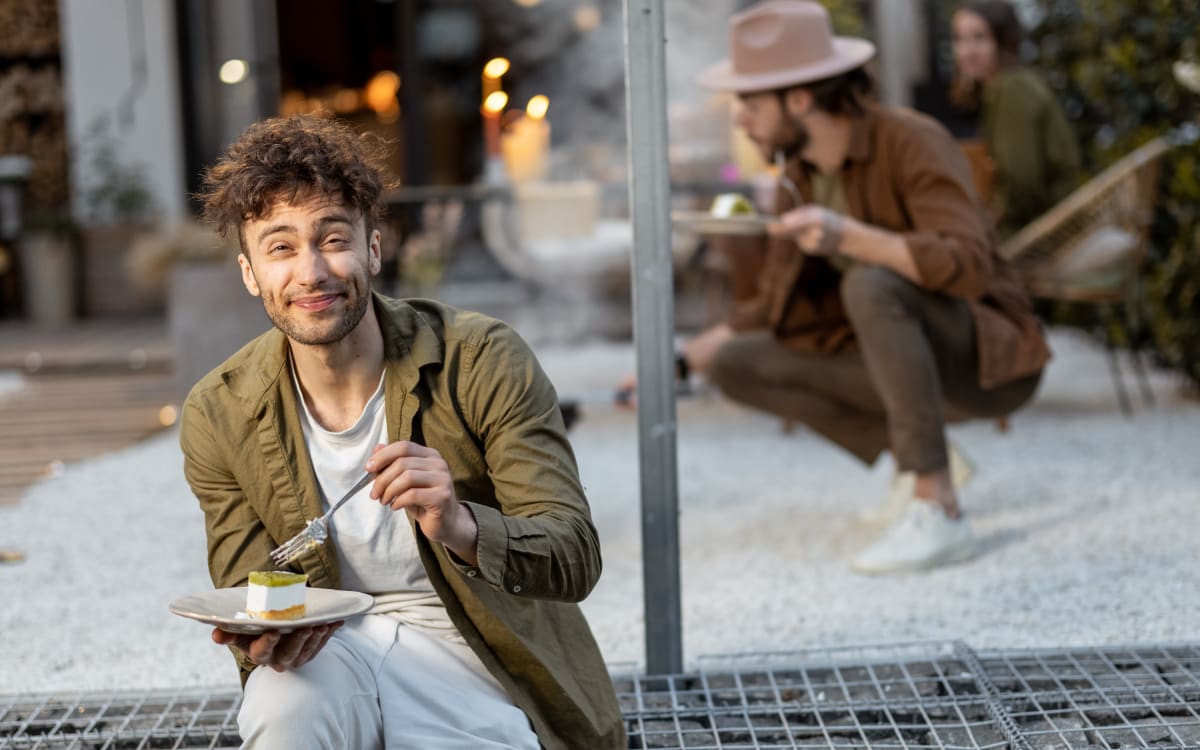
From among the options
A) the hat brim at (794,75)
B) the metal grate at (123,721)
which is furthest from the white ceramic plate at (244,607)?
the hat brim at (794,75)

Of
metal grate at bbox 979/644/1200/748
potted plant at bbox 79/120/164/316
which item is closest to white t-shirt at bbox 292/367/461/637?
metal grate at bbox 979/644/1200/748

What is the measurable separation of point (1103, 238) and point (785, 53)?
2030 mm

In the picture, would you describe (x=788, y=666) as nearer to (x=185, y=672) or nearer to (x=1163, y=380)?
(x=185, y=672)

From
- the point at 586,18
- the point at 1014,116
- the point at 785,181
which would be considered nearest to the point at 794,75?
the point at 785,181

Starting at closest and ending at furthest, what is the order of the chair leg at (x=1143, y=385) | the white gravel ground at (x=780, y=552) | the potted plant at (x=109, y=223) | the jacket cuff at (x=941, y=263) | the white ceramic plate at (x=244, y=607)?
the white ceramic plate at (x=244, y=607) < the white gravel ground at (x=780, y=552) < the jacket cuff at (x=941, y=263) < the chair leg at (x=1143, y=385) < the potted plant at (x=109, y=223)

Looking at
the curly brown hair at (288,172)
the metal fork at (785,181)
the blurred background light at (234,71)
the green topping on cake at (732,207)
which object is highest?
the blurred background light at (234,71)

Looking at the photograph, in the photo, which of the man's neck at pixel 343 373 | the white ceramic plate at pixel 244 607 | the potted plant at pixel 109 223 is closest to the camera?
the white ceramic plate at pixel 244 607

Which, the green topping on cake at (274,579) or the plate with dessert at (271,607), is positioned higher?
the green topping on cake at (274,579)

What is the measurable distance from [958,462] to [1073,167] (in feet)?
8.14

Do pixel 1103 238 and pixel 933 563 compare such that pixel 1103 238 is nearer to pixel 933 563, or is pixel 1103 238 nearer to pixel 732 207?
pixel 732 207

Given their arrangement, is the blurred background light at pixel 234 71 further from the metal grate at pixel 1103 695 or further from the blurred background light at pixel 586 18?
the metal grate at pixel 1103 695

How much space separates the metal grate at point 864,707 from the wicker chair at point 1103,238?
245 cm

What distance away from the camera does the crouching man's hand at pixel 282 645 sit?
1743 mm

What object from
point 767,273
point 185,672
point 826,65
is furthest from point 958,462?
point 185,672
